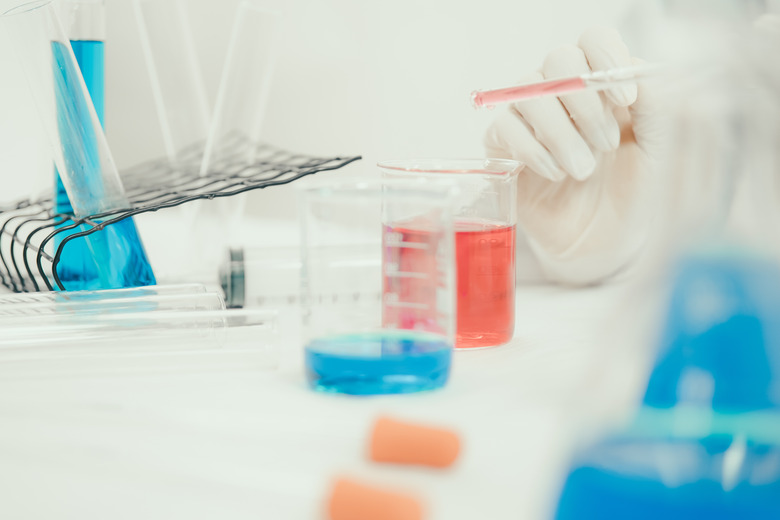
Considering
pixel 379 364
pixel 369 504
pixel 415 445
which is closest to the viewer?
pixel 369 504

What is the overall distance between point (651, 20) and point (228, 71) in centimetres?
89

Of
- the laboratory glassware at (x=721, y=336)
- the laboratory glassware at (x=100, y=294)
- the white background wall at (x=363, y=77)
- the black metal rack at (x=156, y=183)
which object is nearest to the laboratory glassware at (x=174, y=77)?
the black metal rack at (x=156, y=183)

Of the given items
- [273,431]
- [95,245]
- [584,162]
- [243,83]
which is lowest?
[273,431]

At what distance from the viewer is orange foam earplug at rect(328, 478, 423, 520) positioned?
0.45 meters

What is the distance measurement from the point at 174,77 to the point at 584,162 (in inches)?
32.8

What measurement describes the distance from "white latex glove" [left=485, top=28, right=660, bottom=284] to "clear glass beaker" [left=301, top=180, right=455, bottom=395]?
40cm

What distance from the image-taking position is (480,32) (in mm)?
1697

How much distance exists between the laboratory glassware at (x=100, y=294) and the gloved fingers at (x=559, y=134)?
21.4 inches

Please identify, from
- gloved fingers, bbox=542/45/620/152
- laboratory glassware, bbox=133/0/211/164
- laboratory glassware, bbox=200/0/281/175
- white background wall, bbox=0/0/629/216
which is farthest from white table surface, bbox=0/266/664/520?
white background wall, bbox=0/0/629/216

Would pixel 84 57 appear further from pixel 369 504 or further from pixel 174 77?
pixel 369 504

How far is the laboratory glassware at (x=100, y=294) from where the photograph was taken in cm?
96

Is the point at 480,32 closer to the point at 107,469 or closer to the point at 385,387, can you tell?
the point at 385,387

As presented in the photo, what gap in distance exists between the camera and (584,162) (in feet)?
3.75

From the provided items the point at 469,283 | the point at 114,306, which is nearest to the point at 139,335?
the point at 114,306
